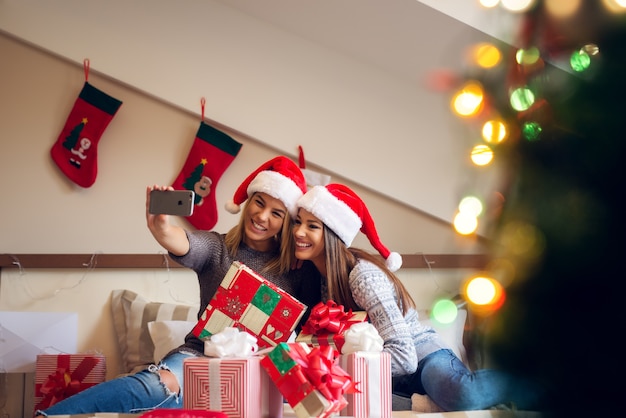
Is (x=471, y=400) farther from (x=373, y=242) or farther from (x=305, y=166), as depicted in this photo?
(x=305, y=166)

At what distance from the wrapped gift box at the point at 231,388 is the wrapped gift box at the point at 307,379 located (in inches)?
1.3

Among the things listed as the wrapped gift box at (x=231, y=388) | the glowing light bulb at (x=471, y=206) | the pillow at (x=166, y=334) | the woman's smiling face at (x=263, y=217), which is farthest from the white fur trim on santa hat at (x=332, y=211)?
the glowing light bulb at (x=471, y=206)

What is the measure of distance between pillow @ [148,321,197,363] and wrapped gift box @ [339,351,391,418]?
3.83 feet

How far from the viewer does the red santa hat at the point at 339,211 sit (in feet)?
5.90

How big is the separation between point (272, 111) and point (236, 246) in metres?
1.01

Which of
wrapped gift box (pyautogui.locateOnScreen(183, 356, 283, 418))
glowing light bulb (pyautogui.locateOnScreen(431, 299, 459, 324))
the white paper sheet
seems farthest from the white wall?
glowing light bulb (pyautogui.locateOnScreen(431, 299, 459, 324))

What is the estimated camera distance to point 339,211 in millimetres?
1815

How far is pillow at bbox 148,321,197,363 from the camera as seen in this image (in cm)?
232

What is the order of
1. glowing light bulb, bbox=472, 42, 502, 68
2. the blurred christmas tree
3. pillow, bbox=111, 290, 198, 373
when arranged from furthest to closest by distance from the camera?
pillow, bbox=111, 290, 198, 373
glowing light bulb, bbox=472, 42, 502, 68
the blurred christmas tree

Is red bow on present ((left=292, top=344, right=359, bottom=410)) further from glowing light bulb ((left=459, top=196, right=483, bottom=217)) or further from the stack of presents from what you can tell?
glowing light bulb ((left=459, top=196, right=483, bottom=217))

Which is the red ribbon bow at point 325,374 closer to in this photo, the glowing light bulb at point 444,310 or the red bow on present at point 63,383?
the glowing light bulb at point 444,310

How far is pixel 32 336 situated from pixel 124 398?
129 cm

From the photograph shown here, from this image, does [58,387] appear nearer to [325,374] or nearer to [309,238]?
[309,238]

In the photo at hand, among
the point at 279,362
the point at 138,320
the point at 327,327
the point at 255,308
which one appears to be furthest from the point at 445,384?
the point at 138,320
